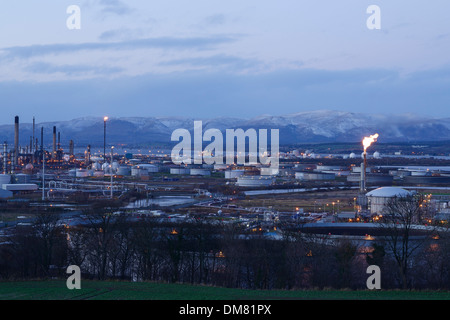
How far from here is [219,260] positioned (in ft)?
41.0

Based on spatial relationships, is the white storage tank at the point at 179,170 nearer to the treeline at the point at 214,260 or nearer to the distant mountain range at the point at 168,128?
the treeline at the point at 214,260

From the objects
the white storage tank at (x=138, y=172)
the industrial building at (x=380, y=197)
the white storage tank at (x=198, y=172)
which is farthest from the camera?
the white storage tank at (x=198, y=172)

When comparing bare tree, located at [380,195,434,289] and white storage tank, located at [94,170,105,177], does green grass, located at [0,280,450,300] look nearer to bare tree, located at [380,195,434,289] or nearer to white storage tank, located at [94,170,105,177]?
bare tree, located at [380,195,434,289]

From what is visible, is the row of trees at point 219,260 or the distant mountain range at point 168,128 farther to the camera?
the distant mountain range at point 168,128

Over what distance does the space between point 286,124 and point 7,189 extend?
13882cm

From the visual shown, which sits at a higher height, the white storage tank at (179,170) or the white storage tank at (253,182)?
the white storage tank at (179,170)

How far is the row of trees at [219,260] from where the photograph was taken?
10922mm

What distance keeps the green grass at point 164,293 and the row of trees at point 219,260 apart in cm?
199

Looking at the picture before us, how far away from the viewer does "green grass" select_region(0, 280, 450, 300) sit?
7531 millimetres

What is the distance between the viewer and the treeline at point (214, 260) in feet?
35.8

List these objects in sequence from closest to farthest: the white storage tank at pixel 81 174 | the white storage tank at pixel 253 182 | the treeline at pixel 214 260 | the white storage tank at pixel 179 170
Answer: the treeline at pixel 214 260 < the white storage tank at pixel 253 182 < the white storage tank at pixel 81 174 < the white storage tank at pixel 179 170

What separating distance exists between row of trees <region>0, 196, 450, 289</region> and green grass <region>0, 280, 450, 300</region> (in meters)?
1.99

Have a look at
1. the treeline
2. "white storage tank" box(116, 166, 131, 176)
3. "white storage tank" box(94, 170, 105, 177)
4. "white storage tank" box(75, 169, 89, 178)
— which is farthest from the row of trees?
"white storage tank" box(116, 166, 131, 176)

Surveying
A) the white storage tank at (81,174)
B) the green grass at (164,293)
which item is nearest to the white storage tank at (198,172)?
the white storage tank at (81,174)
